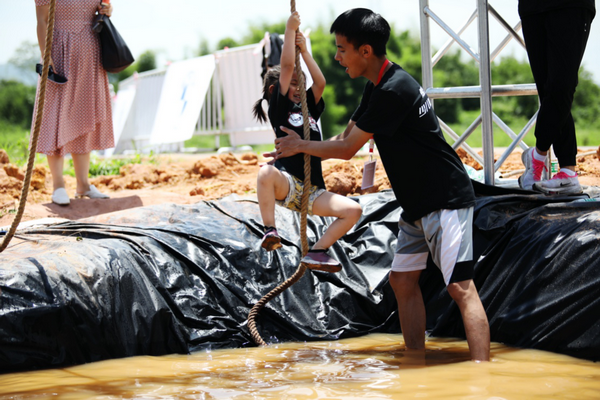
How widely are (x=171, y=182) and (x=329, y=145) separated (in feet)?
16.9

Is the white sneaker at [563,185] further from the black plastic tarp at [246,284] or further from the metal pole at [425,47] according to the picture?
the metal pole at [425,47]

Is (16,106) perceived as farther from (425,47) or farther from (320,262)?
(320,262)

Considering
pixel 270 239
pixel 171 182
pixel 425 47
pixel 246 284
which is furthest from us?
pixel 171 182

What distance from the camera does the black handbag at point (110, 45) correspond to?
19.5 feet

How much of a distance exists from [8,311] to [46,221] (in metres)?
1.74

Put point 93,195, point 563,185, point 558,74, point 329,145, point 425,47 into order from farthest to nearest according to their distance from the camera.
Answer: point 93,195
point 425,47
point 563,185
point 558,74
point 329,145

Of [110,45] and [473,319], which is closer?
[473,319]

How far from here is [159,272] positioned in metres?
4.10

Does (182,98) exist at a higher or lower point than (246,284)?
higher

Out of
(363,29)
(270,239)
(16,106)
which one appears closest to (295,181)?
(270,239)

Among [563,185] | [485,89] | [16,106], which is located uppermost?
[16,106]

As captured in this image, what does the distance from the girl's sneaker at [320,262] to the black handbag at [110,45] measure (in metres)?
3.22

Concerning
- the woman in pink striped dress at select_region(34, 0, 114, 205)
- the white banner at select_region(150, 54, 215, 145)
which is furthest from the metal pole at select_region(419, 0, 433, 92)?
the white banner at select_region(150, 54, 215, 145)

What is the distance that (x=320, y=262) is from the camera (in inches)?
145
